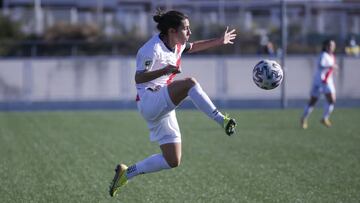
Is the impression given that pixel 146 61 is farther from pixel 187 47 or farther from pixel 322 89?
pixel 322 89

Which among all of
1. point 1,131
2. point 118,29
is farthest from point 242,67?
point 1,131

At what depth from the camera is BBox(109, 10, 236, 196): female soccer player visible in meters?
6.75

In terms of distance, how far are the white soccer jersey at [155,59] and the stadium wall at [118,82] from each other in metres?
20.3

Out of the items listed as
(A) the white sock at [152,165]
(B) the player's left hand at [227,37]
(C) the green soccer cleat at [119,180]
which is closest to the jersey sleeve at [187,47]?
(B) the player's left hand at [227,37]

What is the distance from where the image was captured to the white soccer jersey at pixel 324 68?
17.4m

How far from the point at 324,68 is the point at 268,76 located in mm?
10300

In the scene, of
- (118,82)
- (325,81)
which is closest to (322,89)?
(325,81)

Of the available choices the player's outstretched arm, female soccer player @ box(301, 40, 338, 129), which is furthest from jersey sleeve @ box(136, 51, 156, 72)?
female soccer player @ box(301, 40, 338, 129)

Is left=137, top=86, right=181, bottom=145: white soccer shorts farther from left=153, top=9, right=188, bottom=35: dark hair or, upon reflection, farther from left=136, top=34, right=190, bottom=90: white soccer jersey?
left=153, top=9, right=188, bottom=35: dark hair

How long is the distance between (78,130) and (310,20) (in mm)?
20643

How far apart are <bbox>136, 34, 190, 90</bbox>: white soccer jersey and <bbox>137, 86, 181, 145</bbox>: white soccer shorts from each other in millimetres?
174

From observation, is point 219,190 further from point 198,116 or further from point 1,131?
point 198,116

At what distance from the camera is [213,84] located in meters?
28.2

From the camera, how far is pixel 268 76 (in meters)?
7.44
